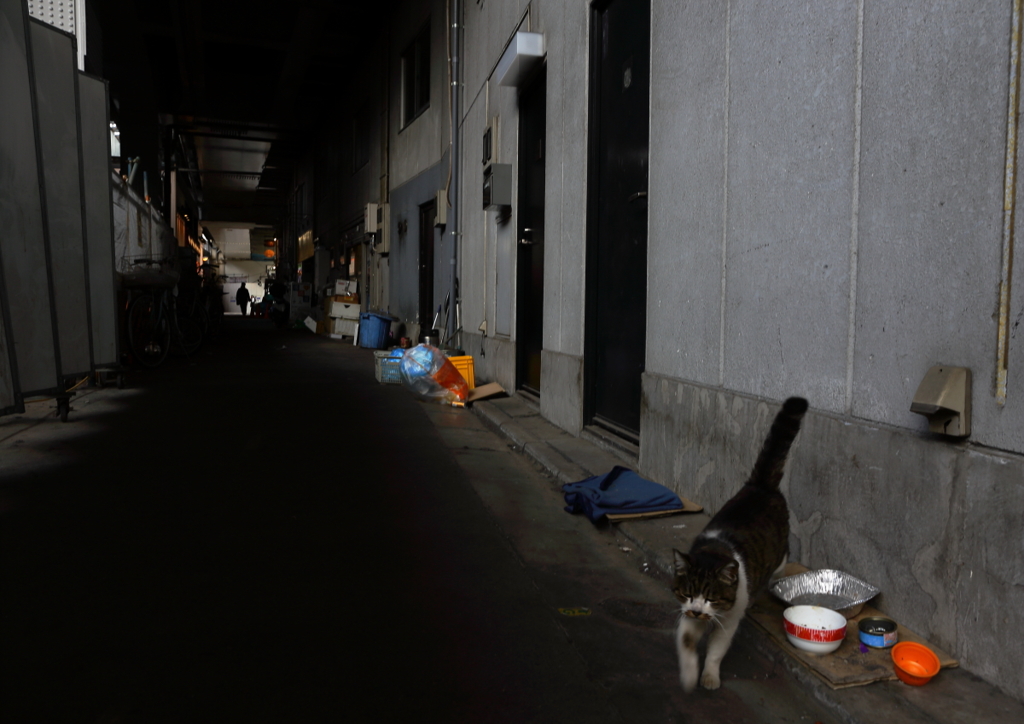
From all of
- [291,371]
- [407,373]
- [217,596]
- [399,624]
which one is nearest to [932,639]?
[399,624]

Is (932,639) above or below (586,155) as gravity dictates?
below

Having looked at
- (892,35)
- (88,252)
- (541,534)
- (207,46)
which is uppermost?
(207,46)

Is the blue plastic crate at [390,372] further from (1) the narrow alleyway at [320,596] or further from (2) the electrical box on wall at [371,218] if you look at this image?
(2) the electrical box on wall at [371,218]

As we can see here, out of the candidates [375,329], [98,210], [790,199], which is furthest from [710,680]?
[375,329]

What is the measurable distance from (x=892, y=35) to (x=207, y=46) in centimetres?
2009

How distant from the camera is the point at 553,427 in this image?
20.2 feet

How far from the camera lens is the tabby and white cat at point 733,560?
6.77ft

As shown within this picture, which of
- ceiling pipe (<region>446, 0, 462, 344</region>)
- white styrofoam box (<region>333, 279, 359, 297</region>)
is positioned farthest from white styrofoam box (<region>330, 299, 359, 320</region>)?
ceiling pipe (<region>446, 0, 462, 344</region>)

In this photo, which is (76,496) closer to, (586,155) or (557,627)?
(557,627)

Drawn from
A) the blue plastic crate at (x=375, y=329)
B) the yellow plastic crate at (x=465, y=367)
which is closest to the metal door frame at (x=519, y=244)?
Result: the yellow plastic crate at (x=465, y=367)

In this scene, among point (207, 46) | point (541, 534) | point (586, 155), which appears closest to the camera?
point (541, 534)

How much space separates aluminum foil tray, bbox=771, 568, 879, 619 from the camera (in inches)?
92.9

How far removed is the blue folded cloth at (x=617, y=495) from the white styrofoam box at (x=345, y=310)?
50.1ft

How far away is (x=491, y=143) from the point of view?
8.52 m
